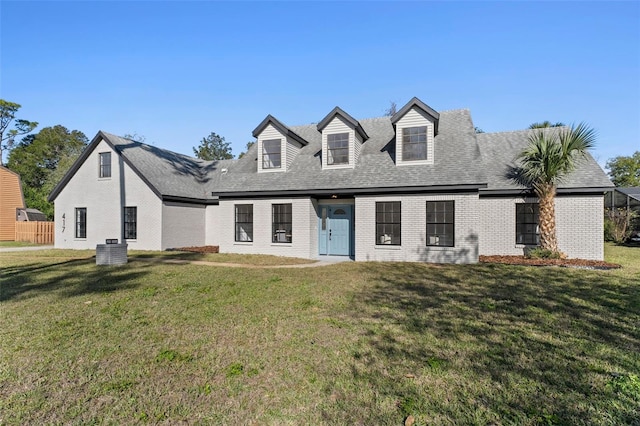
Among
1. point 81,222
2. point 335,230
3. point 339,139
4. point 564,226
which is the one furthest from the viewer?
point 81,222

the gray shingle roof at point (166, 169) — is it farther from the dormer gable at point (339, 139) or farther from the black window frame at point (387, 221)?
the black window frame at point (387, 221)

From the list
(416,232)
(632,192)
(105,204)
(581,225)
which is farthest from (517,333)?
(632,192)

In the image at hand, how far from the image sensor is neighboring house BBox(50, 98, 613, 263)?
13203 mm

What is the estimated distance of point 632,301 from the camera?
7.11m

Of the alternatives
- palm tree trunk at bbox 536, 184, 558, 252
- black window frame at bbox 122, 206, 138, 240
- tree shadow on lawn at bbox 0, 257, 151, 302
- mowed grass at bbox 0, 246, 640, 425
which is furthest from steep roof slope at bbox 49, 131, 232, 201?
palm tree trunk at bbox 536, 184, 558, 252

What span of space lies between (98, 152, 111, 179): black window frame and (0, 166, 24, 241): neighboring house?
48.3 ft

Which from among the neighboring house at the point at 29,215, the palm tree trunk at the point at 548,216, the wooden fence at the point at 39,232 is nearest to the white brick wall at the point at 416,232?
the palm tree trunk at the point at 548,216

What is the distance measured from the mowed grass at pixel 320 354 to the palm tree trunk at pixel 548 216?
14.3ft

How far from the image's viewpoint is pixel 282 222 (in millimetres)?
15703

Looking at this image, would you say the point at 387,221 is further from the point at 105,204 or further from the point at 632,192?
the point at 632,192

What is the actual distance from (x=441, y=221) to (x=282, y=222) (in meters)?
7.12

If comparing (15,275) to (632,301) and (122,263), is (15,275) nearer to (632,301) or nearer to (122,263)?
(122,263)

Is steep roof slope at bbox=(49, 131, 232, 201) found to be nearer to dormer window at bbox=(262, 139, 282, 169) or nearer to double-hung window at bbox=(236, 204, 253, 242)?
double-hung window at bbox=(236, 204, 253, 242)

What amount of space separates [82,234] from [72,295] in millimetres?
14924
